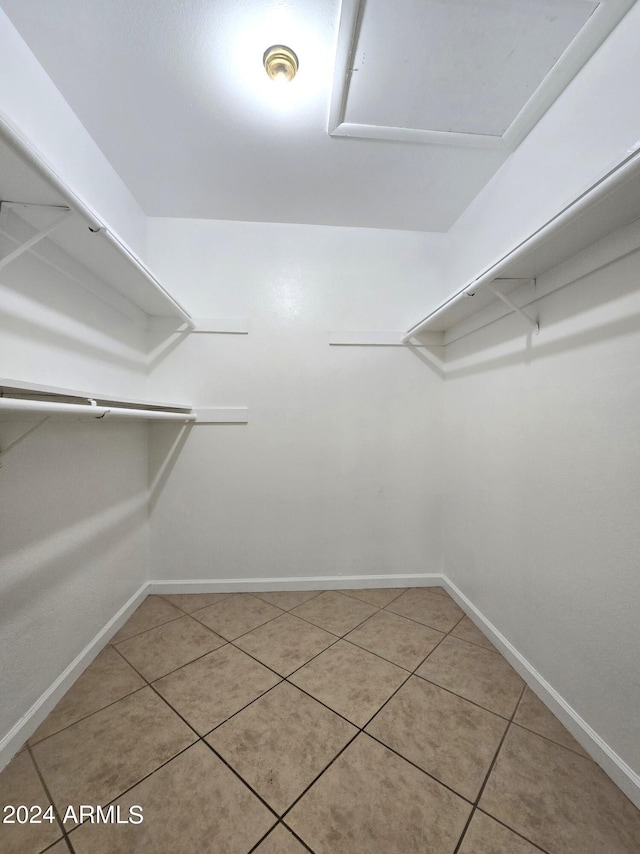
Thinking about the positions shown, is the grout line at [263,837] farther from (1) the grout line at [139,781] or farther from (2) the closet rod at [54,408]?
(2) the closet rod at [54,408]

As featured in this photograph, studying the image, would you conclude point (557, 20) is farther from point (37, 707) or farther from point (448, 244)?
point (37, 707)

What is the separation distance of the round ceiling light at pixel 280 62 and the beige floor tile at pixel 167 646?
2494 millimetres

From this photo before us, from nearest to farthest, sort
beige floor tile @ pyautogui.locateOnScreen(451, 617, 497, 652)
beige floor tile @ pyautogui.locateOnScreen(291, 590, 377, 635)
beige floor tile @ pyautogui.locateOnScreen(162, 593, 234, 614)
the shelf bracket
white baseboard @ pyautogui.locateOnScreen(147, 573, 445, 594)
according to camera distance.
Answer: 1. the shelf bracket
2. beige floor tile @ pyautogui.locateOnScreen(451, 617, 497, 652)
3. beige floor tile @ pyautogui.locateOnScreen(291, 590, 377, 635)
4. beige floor tile @ pyautogui.locateOnScreen(162, 593, 234, 614)
5. white baseboard @ pyautogui.locateOnScreen(147, 573, 445, 594)

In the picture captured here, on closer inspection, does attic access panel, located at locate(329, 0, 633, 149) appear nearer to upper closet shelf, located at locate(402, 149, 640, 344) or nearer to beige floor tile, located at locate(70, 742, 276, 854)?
upper closet shelf, located at locate(402, 149, 640, 344)

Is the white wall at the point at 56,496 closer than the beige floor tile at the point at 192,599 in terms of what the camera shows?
Yes

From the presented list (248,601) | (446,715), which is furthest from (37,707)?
(446,715)

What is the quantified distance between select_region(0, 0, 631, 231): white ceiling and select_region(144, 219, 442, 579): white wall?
0.34m

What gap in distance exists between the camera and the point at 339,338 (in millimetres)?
2047

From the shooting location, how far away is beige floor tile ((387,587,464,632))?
1696mm

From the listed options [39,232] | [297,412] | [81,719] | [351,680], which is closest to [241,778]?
[351,680]

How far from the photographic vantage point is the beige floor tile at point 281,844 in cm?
75

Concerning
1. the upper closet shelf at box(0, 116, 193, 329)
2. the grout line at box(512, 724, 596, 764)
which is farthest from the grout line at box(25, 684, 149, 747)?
the upper closet shelf at box(0, 116, 193, 329)

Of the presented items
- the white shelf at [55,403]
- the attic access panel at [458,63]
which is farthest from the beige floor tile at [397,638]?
the attic access panel at [458,63]

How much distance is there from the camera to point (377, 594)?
1.99 metres
